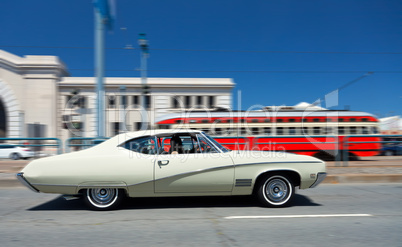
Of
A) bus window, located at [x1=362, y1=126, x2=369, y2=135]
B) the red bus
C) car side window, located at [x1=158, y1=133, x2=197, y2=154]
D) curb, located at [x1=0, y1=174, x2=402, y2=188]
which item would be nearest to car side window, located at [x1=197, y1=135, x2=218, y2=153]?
car side window, located at [x1=158, y1=133, x2=197, y2=154]

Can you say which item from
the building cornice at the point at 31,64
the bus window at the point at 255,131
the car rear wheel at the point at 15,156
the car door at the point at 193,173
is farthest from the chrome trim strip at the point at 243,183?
the building cornice at the point at 31,64

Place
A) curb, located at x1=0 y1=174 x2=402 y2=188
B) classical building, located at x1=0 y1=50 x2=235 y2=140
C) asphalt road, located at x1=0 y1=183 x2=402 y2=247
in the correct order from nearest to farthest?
asphalt road, located at x1=0 y1=183 x2=402 y2=247, curb, located at x1=0 y1=174 x2=402 y2=188, classical building, located at x1=0 y1=50 x2=235 y2=140

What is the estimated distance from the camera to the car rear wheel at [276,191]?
570 centimetres

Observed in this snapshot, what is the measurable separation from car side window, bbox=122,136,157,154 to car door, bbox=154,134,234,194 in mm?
214

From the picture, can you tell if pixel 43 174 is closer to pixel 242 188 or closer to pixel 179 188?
pixel 179 188

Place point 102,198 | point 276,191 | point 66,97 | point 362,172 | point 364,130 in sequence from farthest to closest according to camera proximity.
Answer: point 66,97, point 364,130, point 362,172, point 276,191, point 102,198

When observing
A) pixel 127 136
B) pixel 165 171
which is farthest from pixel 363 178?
pixel 127 136

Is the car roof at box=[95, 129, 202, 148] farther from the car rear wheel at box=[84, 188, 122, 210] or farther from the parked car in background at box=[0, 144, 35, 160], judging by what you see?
the parked car in background at box=[0, 144, 35, 160]

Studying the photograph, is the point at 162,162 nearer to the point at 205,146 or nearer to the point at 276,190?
the point at 205,146

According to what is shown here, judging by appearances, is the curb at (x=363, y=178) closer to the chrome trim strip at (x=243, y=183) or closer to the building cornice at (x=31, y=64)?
the chrome trim strip at (x=243, y=183)

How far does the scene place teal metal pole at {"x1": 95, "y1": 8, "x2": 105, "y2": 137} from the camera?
11.0 metres

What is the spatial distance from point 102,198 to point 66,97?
99.7 feet

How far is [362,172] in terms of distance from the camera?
9828 millimetres

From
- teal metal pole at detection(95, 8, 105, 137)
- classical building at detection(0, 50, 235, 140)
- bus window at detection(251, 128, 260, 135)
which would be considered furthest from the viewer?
classical building at detection(0, 50, 235, 140)
